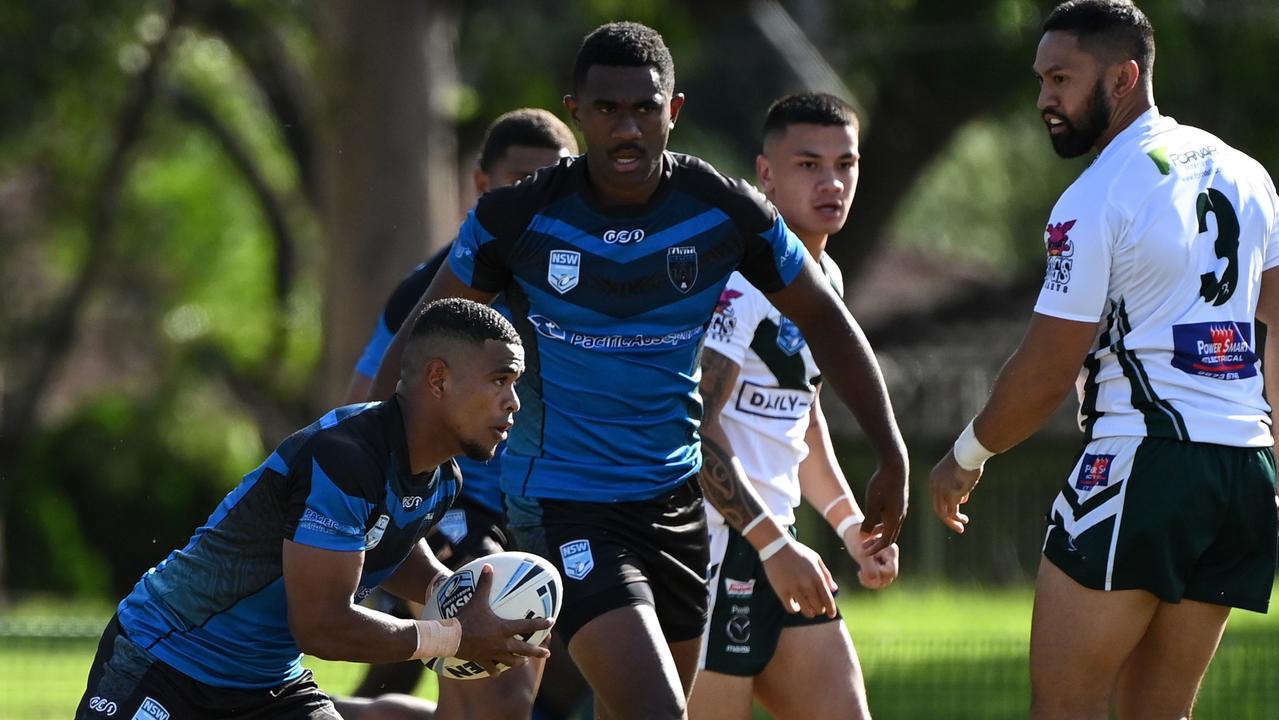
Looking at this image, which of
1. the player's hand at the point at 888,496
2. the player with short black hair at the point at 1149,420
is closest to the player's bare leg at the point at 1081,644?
the player with short black hair at the point at 1149,420

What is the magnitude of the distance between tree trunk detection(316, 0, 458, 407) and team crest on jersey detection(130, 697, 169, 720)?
10143mm

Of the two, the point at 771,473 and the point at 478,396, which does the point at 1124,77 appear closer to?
the point at 771,473

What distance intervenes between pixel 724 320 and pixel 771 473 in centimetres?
69

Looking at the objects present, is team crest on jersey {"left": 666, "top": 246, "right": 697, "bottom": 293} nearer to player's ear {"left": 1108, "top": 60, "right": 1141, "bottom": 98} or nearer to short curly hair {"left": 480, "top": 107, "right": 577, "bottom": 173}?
player's ear {"left": 1108, "top": 60, "right": 1141, "bottom": 98}

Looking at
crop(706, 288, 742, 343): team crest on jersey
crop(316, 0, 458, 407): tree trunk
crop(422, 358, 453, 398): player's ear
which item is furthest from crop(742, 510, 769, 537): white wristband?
crop(316, 0, 458, 407): tree trunk

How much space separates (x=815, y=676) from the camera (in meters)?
6.75

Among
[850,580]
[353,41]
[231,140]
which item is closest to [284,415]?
[231,140]

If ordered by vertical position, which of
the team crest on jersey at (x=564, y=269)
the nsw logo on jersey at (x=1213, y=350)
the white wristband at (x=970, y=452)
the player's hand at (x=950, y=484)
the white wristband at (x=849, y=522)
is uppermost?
the team crest on jersey at (x=564, y=269)

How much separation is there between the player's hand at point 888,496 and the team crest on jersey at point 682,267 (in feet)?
3.23

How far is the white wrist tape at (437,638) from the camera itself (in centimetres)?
527

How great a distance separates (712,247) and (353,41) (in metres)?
10.2

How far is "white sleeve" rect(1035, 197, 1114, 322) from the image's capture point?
19.0 ft

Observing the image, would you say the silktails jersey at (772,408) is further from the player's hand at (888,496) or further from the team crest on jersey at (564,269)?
the team crest on jersey at (564,269)

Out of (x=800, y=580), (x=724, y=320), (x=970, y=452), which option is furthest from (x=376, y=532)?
(x=970, y=452)
